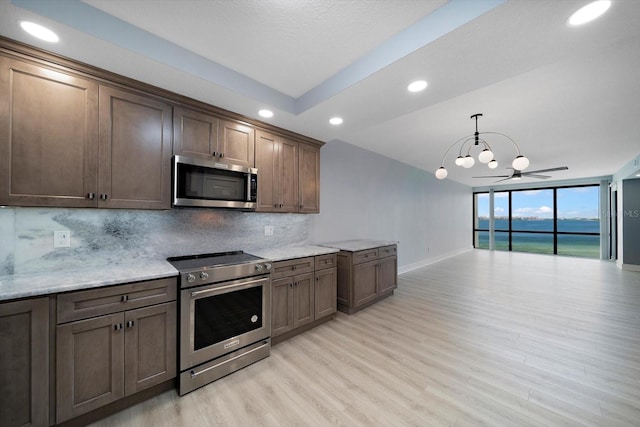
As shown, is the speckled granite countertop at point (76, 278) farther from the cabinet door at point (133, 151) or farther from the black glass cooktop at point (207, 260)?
the cabinet door at point (133, 151)

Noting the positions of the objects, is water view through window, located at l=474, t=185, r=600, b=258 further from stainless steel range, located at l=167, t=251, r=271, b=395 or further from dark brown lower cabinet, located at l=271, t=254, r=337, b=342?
stainless steel range, located at l=167, t=251, r=271, b=395

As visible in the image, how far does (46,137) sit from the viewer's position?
164 cm

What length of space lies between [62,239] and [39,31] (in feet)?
4.60

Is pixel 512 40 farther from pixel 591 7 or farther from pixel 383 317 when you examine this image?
pixel 383 317

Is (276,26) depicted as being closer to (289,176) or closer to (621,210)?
(289,176)

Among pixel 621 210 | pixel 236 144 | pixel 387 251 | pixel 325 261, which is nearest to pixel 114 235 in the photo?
pixel 236 144

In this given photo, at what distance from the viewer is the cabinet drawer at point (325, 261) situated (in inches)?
116

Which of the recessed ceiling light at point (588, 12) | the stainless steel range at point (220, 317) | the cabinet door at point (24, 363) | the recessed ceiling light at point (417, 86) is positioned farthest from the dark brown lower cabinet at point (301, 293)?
the recessed ceiling light at point (588, 12)

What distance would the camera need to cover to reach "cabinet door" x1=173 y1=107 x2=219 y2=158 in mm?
2195

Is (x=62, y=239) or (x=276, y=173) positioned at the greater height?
(x=276, y=173)

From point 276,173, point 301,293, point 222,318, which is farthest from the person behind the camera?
point 276,173

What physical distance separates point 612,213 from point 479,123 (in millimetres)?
7923

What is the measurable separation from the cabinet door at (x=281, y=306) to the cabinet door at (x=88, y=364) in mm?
1220

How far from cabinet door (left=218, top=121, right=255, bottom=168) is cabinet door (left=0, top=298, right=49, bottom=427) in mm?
1690
